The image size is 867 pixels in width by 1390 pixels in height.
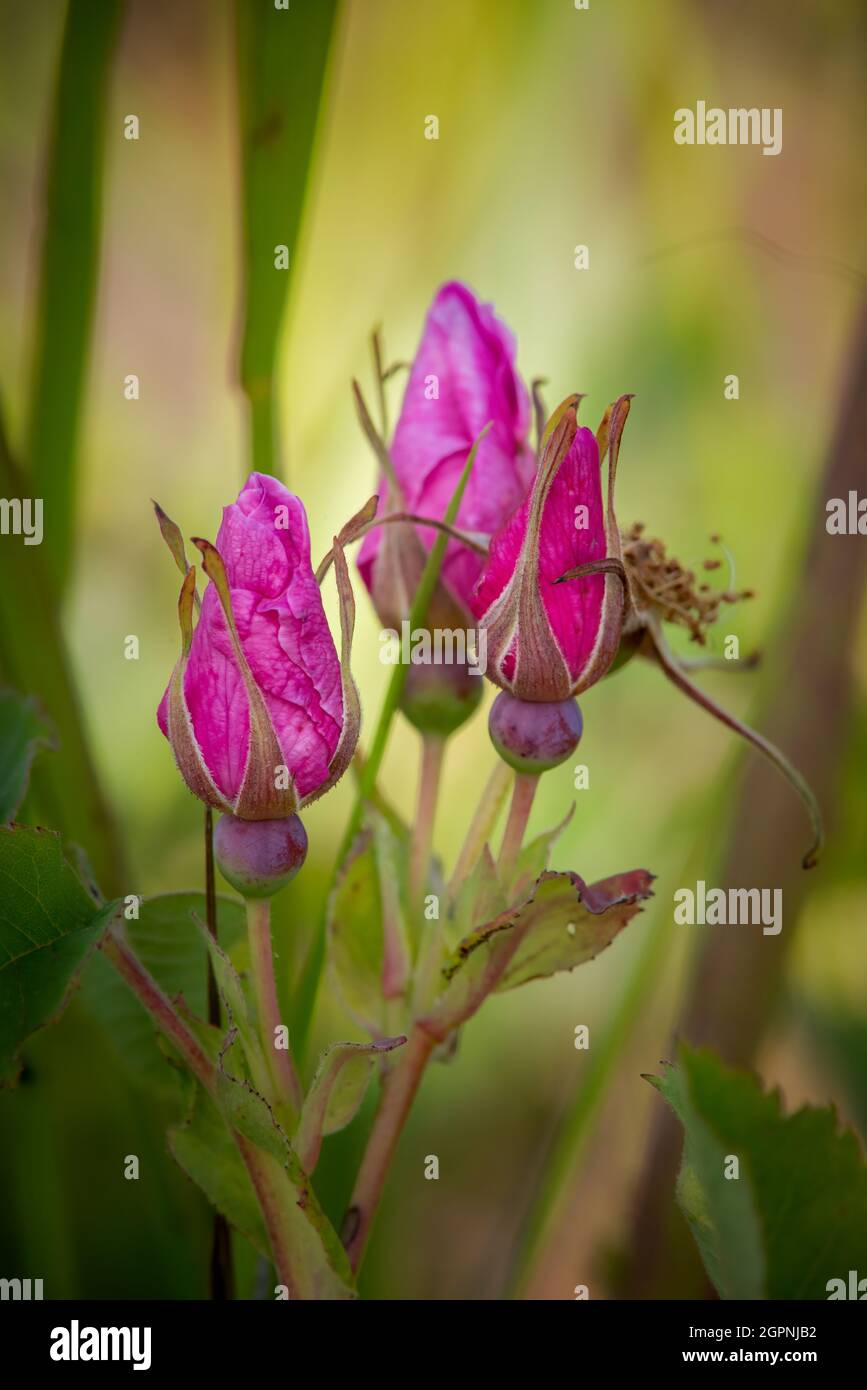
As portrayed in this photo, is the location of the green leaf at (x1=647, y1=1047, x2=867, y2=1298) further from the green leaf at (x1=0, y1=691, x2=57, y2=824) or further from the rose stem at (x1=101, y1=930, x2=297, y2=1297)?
the green leaf at (x1=0, y1=691, x2=57, y2=824)

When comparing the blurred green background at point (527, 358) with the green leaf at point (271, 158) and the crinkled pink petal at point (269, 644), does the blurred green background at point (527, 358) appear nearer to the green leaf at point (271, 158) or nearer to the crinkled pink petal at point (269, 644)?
the green leaf at point (271, 158)

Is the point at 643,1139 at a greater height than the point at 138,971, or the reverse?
the point at 138,971

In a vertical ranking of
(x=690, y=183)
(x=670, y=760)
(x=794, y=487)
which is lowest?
(x=670, y=760)

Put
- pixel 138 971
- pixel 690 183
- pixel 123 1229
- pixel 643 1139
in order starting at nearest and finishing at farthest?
1. pixel 138 971
2. pixel 123 1229
3. pixel 643 1139
4. pixel 690 183

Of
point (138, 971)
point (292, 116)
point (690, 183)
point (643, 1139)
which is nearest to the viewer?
point (138, 971)

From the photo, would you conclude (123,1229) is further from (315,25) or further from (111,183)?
(111,183)

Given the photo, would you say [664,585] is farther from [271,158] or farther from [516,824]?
[271,158]

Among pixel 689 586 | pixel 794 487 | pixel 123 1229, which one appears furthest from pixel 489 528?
pixel 794 487

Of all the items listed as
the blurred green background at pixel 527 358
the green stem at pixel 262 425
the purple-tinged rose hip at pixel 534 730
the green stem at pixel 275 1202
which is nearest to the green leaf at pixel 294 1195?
the green stem at pixel 275 1202
